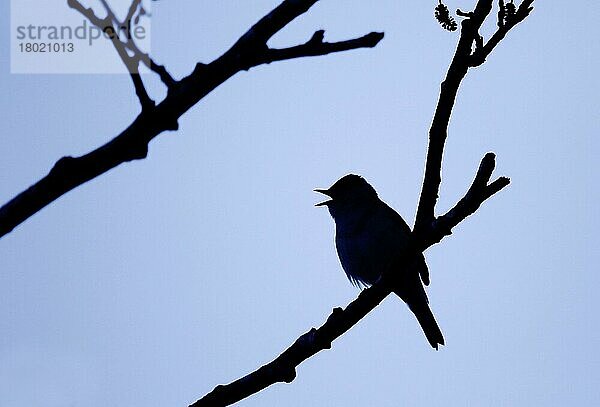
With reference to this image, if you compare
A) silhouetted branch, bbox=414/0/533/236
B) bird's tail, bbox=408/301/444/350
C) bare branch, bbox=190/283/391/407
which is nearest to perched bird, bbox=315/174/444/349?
bird's tail, bbox=408/301/444/350

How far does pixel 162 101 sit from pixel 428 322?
5.96 m

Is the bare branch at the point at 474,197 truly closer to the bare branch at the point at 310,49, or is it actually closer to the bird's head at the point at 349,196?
the bare branch at the point at 310,49

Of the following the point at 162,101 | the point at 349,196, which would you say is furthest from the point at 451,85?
the point at 349,196

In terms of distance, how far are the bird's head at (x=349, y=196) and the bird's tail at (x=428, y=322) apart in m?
1.34

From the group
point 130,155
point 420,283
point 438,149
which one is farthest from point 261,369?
point 420,283

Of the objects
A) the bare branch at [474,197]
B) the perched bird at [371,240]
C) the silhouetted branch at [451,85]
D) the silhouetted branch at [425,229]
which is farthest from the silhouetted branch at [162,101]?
the perched bird at [371,240]

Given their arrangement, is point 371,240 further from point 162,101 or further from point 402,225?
point 162,101

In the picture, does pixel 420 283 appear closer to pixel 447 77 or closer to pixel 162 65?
pixel 447 77

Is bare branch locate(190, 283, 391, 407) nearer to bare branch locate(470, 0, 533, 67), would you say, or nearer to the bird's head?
bare branch locate(470, 0, 533, 67)

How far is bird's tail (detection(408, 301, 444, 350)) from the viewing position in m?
7.25

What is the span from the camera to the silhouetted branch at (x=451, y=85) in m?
2.69

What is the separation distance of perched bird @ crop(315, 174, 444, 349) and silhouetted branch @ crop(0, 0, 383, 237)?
18.1 ft

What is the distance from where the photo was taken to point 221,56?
6.86ft

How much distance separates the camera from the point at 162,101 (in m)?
2.00
